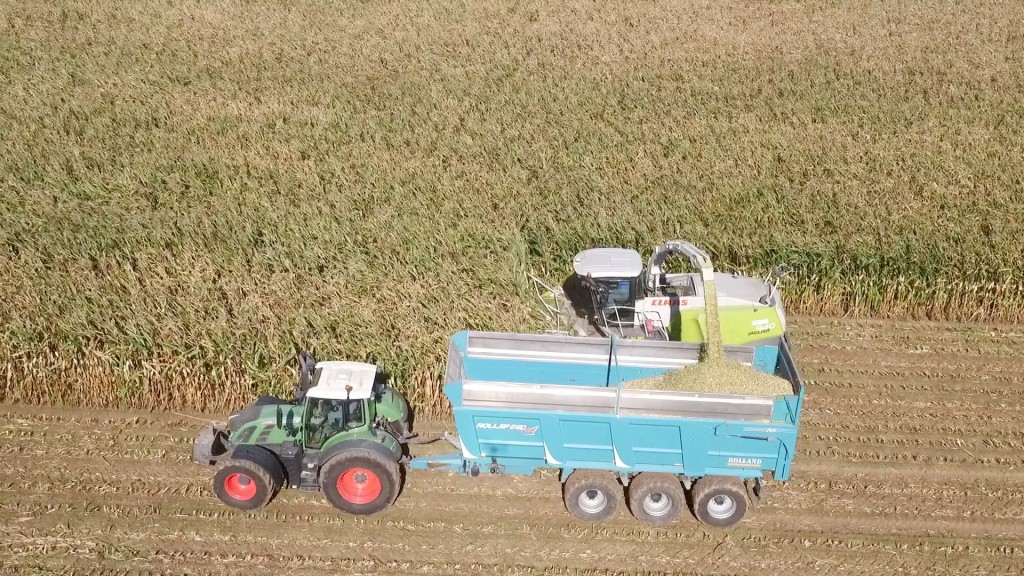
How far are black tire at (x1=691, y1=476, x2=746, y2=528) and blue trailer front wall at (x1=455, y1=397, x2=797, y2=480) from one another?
0.10m

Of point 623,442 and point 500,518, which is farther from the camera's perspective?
point 500,518

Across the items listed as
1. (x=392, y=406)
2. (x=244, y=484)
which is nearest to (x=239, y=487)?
(x=244, y=484)

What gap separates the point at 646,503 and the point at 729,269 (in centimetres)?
530

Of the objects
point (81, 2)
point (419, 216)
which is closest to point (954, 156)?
point (419, 216)

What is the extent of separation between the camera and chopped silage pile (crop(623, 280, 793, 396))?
26.7 ft

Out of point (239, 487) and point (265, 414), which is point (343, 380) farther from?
point (239, 487)

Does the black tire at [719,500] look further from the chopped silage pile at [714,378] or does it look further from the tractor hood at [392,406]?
the tractor hood at [392,406]

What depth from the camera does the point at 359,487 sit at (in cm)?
→ 801

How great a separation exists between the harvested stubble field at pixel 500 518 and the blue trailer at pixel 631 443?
352 millimetres

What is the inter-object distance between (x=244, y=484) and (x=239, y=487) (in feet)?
0.24

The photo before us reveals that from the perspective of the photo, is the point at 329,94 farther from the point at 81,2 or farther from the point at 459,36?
the point at 81,2

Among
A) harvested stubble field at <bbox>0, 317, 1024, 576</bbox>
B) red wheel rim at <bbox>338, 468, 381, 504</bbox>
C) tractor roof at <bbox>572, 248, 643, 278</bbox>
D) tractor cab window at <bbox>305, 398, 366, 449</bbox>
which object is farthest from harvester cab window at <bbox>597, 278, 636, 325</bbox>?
red wheel rim at <bbox>338, 468, 381, 504</bbox>

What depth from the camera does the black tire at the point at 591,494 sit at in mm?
7934

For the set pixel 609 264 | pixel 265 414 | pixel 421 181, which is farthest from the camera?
pixel 421 181
